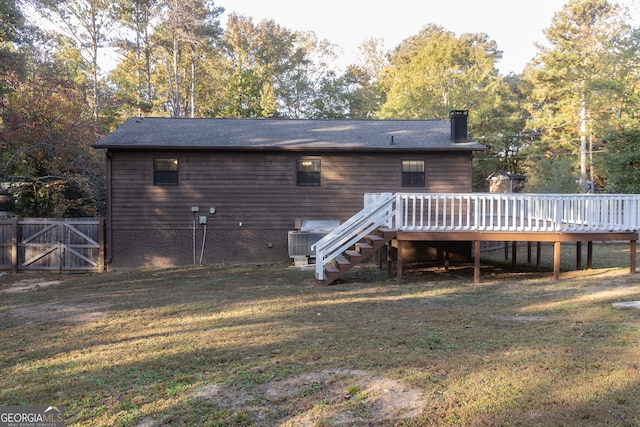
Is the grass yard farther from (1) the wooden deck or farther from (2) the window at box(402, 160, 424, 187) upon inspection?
(2) the window at box(402, 160, 424, 187)

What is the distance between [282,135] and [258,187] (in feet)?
6.14

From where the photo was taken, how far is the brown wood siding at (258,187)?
13750 mm

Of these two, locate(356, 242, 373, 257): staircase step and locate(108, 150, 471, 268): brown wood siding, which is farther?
locate(108, 150, 471, 268): brown wood siding

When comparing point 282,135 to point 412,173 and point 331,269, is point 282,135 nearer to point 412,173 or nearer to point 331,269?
point 412,173

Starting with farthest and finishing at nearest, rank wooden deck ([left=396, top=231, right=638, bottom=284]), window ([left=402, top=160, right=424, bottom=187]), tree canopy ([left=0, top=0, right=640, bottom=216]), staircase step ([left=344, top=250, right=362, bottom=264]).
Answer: tree canopy ([left=0, top=0, right=640, bottom=216]) < window ([left=402, top=160, right=424, bottom=187]) < wooden deck ([left=396, top=231, right=638, bottom=284]) < staircase step ([left=344, top=250, right=362, bottom=264])

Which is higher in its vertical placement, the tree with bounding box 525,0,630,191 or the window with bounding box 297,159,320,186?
the tree with bounding box 525,0,630,191

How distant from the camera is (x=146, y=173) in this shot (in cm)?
1373

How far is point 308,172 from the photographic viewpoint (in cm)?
1406

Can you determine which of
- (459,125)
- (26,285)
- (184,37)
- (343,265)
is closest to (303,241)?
(343,265)

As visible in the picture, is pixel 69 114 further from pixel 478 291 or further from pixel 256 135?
pixel 478 291

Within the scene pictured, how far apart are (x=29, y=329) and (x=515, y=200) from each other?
8.93m

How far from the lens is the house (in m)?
13.7

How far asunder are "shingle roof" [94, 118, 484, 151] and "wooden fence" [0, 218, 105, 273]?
8.14 feet

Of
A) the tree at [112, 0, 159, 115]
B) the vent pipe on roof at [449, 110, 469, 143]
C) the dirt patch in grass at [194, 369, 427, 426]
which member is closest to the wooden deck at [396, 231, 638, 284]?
the vent pipe on roof at [449, 110, 469, 143]
